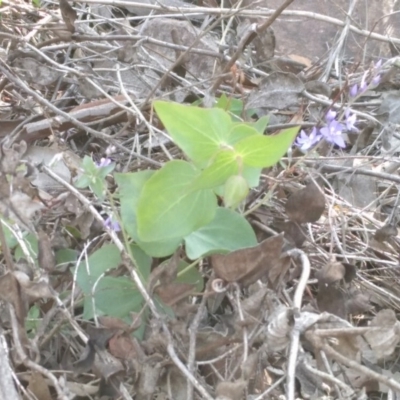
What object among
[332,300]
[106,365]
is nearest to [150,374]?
[106,365]

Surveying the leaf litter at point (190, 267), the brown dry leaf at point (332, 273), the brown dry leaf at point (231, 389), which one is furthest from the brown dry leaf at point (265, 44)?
the brown dry leaf at point (231, 389)

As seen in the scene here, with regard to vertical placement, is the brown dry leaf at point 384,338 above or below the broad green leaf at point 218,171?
below

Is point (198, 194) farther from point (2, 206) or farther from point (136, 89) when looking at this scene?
point (136, 89)

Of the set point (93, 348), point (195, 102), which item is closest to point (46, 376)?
point (93, 348)

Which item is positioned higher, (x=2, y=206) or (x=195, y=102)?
(x=2, y=206)

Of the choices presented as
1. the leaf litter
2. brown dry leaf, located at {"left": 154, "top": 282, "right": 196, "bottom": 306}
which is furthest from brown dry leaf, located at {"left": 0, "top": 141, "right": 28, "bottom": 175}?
brown dry leaf, located at {"left": 154, "top": 282, "right": 196, "bottom": 306}

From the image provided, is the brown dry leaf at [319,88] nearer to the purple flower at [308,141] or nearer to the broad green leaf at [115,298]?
the purple flower at [308,141]
